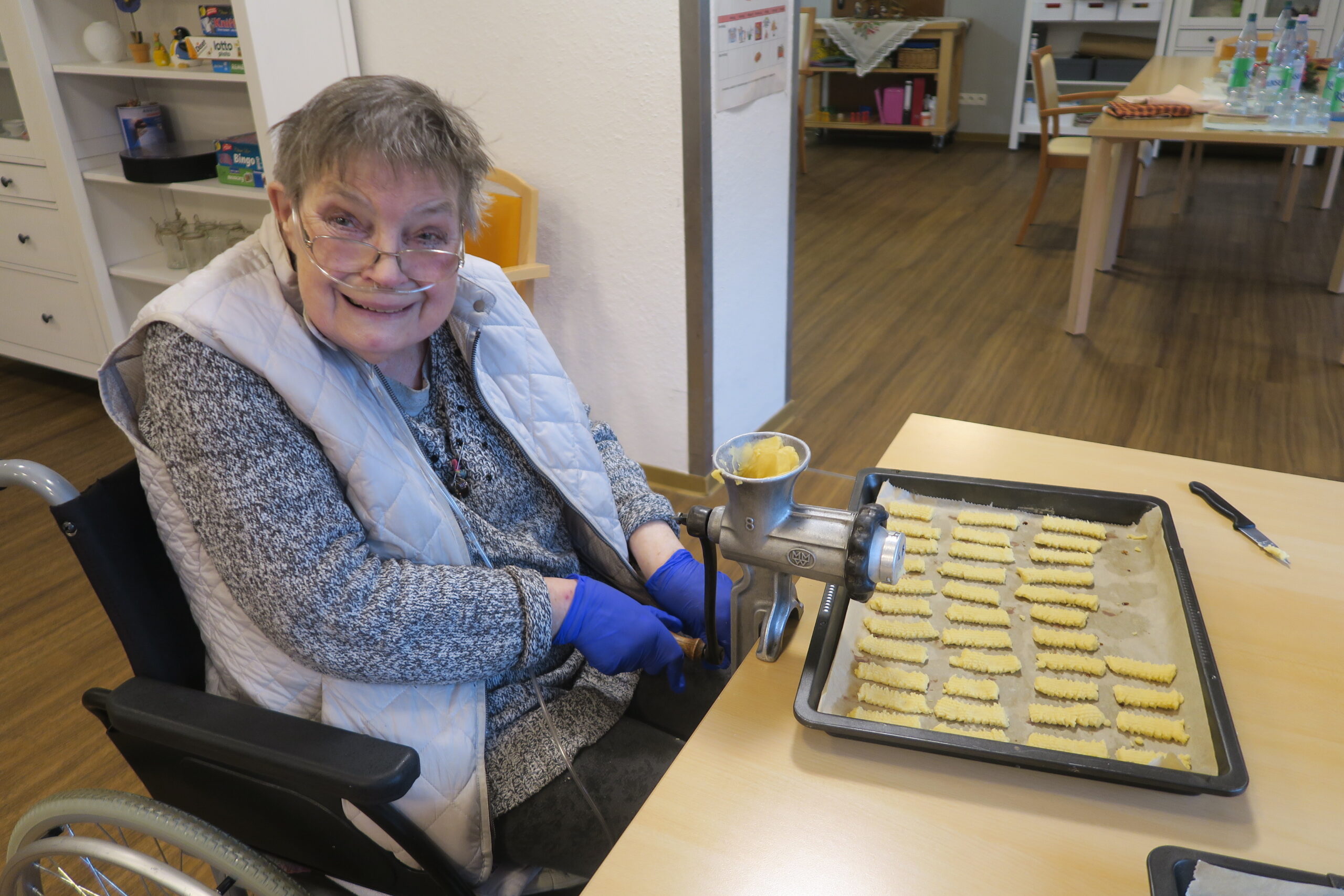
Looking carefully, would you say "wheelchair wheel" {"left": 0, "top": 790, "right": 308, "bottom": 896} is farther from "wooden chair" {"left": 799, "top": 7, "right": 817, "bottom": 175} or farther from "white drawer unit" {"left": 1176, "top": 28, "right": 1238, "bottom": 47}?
"white drawer unit" {"left": 1176, "top": 28, "right": 1238, "bottom": 47}

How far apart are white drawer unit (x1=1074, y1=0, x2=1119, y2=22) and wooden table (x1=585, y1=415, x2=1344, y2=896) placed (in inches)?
243

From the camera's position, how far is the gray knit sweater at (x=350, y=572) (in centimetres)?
91

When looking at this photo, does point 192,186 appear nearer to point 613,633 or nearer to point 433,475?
point 433,475

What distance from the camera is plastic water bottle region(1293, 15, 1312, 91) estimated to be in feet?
11.4

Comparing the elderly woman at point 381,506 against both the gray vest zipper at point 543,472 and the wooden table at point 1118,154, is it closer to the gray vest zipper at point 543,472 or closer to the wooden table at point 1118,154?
the gray vest zipper at point 543,472

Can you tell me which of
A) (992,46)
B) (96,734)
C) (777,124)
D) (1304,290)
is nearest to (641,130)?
(777,124)

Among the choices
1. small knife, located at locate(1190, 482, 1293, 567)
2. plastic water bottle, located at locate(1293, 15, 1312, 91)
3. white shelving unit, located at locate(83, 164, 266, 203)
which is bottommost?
small knife, located at locate(1190, 482, 1293, 567)

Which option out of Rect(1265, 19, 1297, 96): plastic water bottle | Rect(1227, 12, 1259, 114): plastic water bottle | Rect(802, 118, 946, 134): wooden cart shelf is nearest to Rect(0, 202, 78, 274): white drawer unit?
Rect(1227, 12, 1259, 114): plastic water bottle

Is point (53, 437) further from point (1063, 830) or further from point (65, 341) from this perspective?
point (1063, 830)

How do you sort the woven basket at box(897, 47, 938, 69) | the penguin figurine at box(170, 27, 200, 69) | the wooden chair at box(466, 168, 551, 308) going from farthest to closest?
the woven basket at box(897, 47, 938, 69) < the penguin figurine at box(170, 27, 200, 69) < the wooden chair at box(466, 168, 551, 308)

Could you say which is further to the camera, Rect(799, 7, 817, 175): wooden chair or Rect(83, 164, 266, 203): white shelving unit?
Rect(799, 7, 817, 175): wooden chair

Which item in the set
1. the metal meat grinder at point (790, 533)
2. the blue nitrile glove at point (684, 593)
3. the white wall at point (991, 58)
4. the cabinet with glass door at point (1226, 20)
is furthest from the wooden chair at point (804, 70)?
the metal meat grinder at point (790, 533)

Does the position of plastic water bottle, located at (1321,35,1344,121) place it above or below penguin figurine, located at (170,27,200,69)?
below

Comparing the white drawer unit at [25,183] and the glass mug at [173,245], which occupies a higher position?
the white drawer unit at [25,183]
